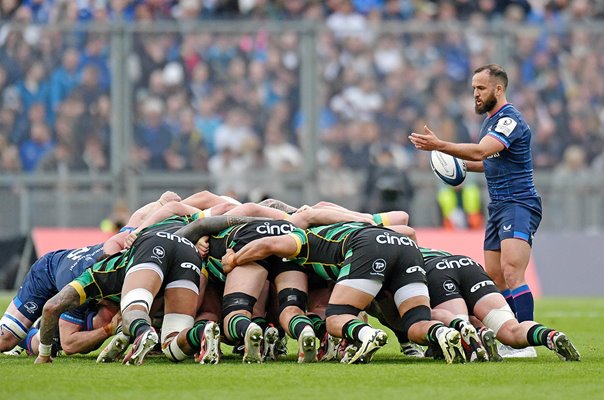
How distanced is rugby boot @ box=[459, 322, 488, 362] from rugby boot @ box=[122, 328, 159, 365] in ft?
7.12

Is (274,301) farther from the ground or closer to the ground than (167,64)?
closer to the ground

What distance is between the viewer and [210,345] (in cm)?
863

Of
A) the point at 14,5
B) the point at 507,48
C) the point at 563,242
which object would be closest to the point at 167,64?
the point at 14,5

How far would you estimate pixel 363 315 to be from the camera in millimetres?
9766

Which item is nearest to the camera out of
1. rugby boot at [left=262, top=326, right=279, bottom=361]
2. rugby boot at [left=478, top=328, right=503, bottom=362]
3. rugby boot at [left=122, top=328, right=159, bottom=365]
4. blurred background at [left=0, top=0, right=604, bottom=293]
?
rugby boot at [left=122, top=328, right=159, bottom=365]

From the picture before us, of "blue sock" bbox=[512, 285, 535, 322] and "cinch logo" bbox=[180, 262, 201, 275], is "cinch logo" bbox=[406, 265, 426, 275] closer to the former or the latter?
"blue sock" bbox=[512, 285, 535, 322]

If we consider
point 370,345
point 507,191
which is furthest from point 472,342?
point 507,191

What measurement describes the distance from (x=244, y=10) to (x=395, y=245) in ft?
42.5

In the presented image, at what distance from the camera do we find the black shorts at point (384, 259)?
8.83 metres

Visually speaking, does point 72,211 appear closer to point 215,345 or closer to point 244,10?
point 244,10

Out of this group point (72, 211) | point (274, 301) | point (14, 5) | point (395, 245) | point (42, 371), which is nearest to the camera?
point (42, 371)

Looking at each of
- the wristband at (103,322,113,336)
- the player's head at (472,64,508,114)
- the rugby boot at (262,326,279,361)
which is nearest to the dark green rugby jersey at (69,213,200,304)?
the wristband at (103,322,113,336)

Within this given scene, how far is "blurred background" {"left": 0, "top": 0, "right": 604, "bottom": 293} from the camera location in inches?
732

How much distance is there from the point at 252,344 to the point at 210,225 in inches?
54.7
